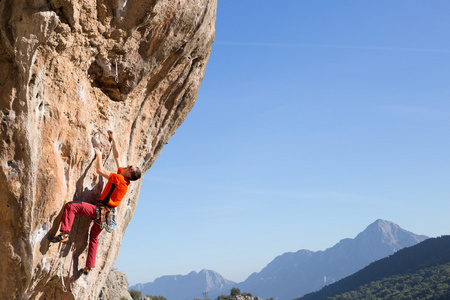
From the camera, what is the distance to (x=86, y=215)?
750cm

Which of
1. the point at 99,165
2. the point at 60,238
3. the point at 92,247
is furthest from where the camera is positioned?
the point at 92,247

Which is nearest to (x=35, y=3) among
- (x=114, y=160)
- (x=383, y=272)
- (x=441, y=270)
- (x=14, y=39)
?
(x=14, y=39)

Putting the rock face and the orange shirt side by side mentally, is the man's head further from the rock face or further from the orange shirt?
the rock face

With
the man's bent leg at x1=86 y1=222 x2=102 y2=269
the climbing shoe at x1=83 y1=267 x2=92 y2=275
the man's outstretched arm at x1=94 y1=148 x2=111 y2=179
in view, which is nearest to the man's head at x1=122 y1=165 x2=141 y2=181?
the man's outstretched arm at x1=94 y1=148 x2=111 y2=179

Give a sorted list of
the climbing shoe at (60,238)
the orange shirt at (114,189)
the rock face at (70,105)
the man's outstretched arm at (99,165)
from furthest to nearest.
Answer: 1. the man's outstretched arm at (99,165)
2. the orange shirt at (114,189)
3. the climbing shoe at (60,238)
4. the rock face at (70,105)

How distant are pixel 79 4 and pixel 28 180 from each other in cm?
297

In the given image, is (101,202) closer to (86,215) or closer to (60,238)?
(86,215)

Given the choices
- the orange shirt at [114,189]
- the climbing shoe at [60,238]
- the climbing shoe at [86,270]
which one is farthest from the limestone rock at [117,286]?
the climbing shoe at [60,238]

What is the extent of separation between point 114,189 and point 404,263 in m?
114

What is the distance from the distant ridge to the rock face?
102m

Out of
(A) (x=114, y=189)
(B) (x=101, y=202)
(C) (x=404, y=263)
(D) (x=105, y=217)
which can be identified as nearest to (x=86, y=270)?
(D) (x=105, y=217)

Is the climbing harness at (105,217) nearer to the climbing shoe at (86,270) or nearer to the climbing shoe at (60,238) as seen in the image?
the climbing shoe at (60,238)

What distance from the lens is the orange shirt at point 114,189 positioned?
760cm

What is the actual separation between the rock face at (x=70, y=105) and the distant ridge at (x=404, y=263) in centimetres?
10161
